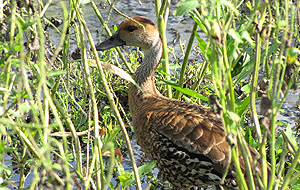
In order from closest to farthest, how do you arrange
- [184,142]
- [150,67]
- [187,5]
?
[187,5], [184,142], [150,67]

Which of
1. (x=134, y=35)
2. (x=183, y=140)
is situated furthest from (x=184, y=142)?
(x=134, y=35)

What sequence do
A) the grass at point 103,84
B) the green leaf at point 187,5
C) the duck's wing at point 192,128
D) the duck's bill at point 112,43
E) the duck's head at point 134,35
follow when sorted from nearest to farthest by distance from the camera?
the green leaf at point 187,5 → the grass at point 103,84 → the duck's wing at point 192,128 → the duck's head at point 134,35 → the duck's bill at point 112,43

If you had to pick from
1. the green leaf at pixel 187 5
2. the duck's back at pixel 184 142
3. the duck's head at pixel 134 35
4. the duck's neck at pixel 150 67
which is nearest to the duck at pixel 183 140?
the duck's back at pixel 184 142

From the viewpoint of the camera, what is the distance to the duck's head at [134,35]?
4445 millimetres

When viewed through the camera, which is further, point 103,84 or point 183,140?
point 183,140

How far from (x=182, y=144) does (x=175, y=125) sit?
6.6 inches

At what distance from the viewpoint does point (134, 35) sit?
4.53 meters

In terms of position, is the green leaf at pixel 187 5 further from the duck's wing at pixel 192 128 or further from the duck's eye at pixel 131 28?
the duck's eye at pixel 131 28

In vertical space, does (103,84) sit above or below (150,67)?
above

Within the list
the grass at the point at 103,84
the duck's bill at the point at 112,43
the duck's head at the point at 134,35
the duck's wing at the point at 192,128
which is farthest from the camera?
the duck's bill at the point at 112,43

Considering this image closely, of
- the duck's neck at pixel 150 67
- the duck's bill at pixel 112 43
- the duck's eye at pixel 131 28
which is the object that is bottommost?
the duck's neck at pixel 150 67

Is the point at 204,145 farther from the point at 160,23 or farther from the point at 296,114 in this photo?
the point at 296,114

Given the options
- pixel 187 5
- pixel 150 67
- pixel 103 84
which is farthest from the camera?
pixel 150 67

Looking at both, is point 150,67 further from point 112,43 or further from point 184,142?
point 184,142
